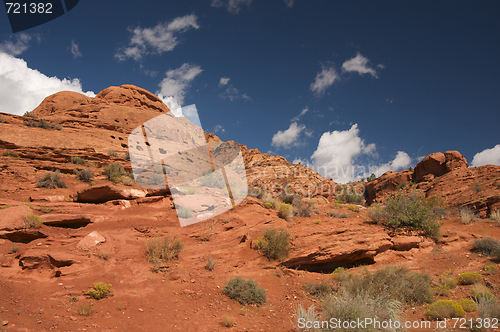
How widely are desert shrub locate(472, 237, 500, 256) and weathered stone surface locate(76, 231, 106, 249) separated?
12366 millimetres

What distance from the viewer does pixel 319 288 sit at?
21.1 feet

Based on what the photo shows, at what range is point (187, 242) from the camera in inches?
340

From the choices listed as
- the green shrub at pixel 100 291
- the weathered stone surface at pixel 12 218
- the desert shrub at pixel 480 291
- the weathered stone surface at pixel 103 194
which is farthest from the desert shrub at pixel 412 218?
the weathered stone surface at pixel 12 218

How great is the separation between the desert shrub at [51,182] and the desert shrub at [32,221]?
4.04m

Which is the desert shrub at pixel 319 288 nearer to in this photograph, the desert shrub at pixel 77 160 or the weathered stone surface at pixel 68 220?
the weathered stone surface at pixel 68 220

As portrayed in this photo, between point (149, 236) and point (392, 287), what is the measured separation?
791 cm

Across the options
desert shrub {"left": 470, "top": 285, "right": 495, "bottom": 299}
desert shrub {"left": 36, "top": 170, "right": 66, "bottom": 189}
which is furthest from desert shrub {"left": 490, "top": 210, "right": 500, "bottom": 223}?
desert shrub {"left": 36, "top": 170, "right": 66, "bottom": 189}

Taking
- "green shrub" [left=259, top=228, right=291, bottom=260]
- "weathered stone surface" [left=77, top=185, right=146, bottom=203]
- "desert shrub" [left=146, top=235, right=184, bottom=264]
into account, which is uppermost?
"weathered stone surface" [left=77, top=185, right=146, bottom=203]

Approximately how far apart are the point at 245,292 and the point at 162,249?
10.3ft

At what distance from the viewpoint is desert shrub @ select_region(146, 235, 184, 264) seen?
7098mm

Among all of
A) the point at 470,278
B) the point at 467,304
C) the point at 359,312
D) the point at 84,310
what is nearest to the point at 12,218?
the point at 84,310

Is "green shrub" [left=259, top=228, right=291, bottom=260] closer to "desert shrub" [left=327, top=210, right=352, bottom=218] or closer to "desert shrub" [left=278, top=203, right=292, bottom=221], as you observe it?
"desert shrub" [left=278, top=203, right=292, bottom=221]

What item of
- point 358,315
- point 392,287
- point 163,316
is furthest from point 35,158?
point 392,287

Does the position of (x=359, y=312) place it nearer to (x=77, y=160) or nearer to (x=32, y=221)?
(x=32, y=221)
